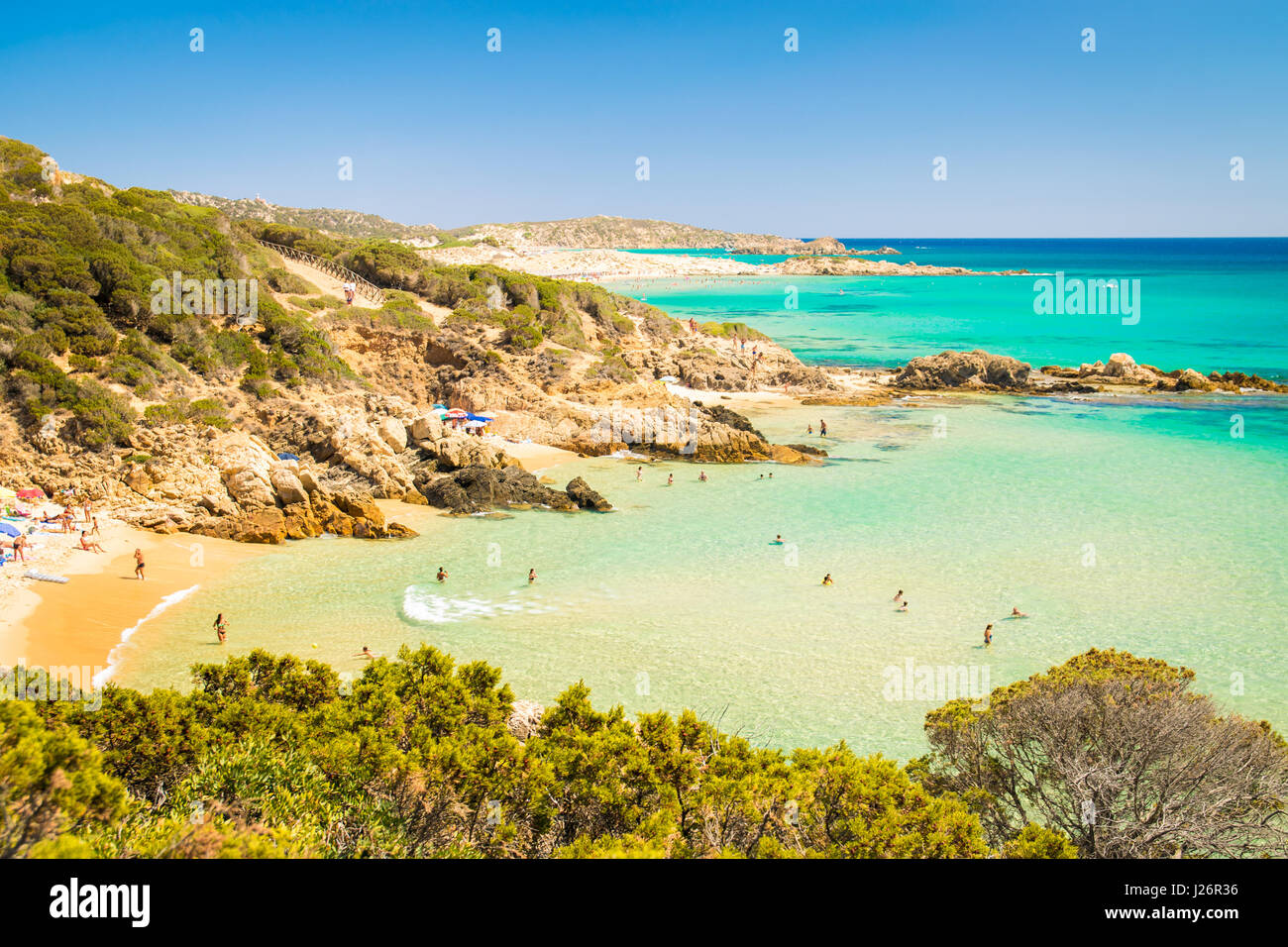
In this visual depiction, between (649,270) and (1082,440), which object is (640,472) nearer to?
(1082,440)

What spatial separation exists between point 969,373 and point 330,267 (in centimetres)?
3928

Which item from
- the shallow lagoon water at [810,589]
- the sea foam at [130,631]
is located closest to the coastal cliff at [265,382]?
the shallow lagoon water at [810,589]

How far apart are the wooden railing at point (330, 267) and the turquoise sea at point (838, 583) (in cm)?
2058

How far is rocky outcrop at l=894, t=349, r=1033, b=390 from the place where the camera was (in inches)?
→ 1891

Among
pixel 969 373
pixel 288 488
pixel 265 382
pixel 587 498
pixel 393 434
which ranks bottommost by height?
pixel 587 498

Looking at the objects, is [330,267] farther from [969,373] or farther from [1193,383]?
[1193,383]

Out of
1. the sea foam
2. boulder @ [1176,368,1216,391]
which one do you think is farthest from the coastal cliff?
boulder @ [1176,368,1216,391]

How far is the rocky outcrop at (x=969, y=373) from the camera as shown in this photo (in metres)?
48.0

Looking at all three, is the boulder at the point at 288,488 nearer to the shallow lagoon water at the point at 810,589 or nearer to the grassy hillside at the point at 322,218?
the shallow lagoon water at the point at 810,589

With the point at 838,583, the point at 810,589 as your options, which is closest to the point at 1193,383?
the point at 838,583

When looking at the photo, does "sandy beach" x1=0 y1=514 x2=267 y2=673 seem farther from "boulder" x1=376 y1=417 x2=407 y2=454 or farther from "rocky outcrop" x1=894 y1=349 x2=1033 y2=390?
"rocky outcrop" x1=894 y1=349 x2=1033 y2=390

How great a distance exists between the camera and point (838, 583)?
790 inches

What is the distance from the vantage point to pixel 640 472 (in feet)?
98.7
